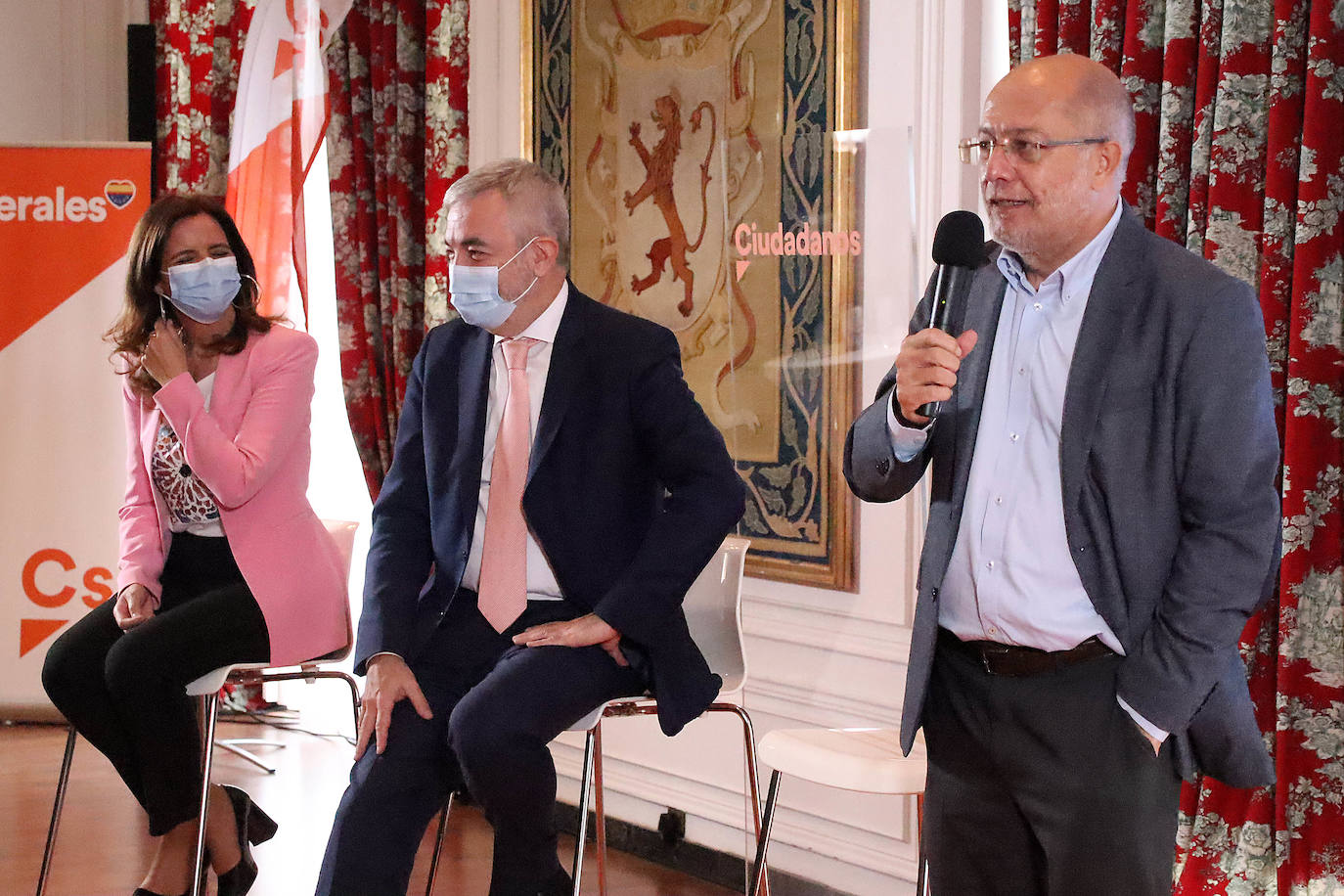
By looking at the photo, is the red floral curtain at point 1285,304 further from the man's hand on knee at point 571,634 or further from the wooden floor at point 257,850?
the wooden floor at point 257,850

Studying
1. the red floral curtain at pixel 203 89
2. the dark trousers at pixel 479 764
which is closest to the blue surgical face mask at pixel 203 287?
the dark trousers at pixel 479 764

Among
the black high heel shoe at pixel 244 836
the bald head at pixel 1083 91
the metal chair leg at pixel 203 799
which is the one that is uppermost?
the bald head at pixel 1083 91

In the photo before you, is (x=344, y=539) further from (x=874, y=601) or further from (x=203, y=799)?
(x=874, y=601)

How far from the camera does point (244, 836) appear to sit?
3174mm

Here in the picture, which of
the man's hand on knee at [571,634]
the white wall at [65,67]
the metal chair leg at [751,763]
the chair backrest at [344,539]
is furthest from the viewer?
the white wall at [65,67]

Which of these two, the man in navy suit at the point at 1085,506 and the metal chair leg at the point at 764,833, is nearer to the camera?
the man in navy suit at the point at 1085,506

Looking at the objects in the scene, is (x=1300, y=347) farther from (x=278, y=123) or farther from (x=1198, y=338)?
(x=278, y=123)

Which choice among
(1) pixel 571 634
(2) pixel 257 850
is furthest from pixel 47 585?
(1) pixel 571 634

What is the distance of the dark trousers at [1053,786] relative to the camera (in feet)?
6.11

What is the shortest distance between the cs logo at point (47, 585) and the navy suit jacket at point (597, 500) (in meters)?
3.10

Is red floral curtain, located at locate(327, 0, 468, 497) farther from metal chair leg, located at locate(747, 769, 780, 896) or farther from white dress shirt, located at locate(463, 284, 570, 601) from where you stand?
metal chair leg, located at locate(747, 769, 780, 896)

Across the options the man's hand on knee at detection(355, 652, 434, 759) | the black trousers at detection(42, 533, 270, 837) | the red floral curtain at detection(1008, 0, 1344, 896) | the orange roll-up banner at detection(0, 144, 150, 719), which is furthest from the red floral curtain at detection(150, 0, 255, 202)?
the red floral curtain at detection(1008, 0, 1344, 896)

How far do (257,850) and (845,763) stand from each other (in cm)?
215

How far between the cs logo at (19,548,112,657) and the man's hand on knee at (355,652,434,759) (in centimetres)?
323
